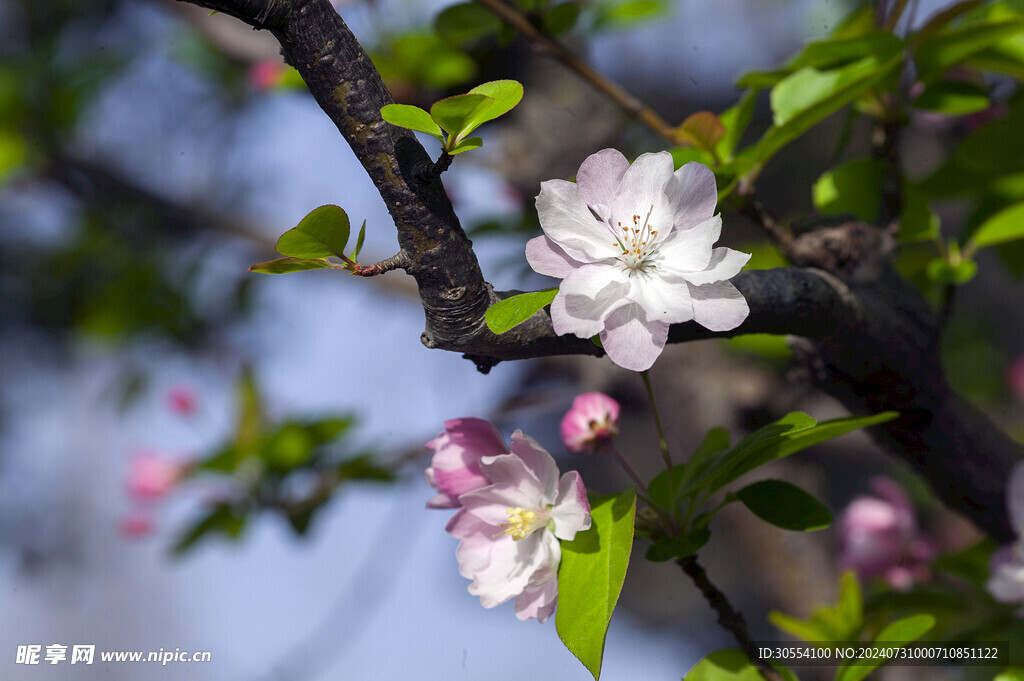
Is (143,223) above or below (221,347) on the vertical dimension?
above

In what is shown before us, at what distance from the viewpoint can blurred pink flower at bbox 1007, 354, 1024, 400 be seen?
1.17m

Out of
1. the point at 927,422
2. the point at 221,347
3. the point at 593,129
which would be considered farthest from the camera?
the point at 221,347

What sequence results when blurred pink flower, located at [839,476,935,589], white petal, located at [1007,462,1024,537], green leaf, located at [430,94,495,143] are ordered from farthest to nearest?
blurred pink flower, located at [839,476,935,589] < white petal, located at [1007,462,1024,537] < green leaf, located at [430,94,495,143]

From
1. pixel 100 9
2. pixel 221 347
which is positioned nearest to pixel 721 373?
pixel 221 347

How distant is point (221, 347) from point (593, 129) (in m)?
0.91

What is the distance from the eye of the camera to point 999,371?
121cm

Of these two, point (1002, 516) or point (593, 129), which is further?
point (593, 129)

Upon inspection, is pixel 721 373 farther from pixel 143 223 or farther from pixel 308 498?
pixel 143 223

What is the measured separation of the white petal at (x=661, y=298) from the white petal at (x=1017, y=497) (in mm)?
371

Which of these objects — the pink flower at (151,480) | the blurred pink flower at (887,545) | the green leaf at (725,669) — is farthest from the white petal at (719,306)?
the pink flower at (151,480)

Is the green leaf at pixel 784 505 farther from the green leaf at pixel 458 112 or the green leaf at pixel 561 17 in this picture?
the green leaf at pixel 561 17

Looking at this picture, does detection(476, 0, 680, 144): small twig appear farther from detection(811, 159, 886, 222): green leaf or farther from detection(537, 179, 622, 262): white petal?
detection(537, 179, 622, 262): white petal


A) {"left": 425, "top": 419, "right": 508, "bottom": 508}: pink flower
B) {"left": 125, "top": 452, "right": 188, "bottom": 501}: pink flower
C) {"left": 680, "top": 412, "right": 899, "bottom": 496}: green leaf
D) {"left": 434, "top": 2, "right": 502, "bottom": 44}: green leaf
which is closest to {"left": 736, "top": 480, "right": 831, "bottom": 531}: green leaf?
{"left": 680, "top": 412, "right": 899, "bottom": 496}: green leaf

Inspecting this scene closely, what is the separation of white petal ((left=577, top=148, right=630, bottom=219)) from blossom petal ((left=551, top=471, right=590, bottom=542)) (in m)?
0.13
